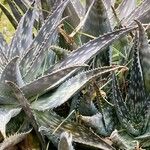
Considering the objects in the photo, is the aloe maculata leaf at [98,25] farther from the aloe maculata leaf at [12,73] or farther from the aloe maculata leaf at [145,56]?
the aloe maculata leaf at [12,73]

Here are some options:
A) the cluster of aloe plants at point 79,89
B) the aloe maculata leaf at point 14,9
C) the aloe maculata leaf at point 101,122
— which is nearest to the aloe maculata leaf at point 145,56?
the cluster of aloe plants at point 79,89

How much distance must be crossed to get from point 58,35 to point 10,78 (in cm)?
24

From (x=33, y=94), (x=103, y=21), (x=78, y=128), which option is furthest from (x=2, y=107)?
(x=103, y=21)

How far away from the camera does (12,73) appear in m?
1.13

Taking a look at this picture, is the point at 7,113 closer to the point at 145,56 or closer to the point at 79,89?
the point at 79,89

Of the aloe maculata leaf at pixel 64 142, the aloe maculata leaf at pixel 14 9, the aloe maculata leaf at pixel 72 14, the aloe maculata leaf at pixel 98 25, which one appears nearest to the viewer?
the aloe maculata leaf at pixel 64 142

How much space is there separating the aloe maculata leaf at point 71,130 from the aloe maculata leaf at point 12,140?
5cm

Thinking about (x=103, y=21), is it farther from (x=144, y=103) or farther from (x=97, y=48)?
(x=144, y=103)

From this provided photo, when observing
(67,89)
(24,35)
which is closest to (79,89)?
(67,89)

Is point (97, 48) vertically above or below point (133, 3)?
above

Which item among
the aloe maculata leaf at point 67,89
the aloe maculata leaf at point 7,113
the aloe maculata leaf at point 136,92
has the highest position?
the aloe maculata leaf at point 7,113

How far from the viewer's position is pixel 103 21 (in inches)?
49.1

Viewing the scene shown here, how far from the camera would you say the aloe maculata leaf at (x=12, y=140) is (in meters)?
1.12

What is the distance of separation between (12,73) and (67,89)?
13cm
